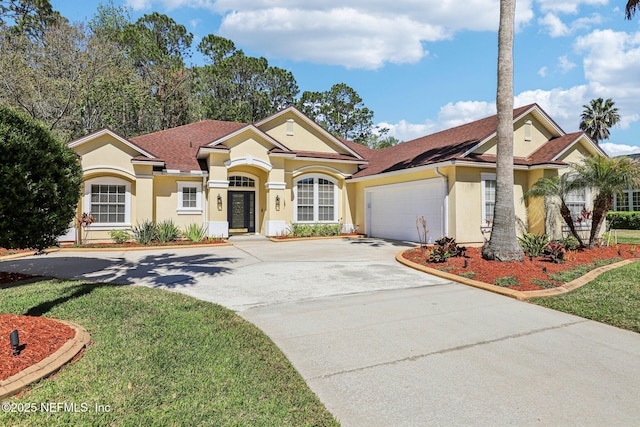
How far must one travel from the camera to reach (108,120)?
25.2 m

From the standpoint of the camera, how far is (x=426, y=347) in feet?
15.0

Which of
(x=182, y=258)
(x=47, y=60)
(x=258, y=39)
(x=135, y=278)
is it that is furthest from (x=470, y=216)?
(x=47, y=60)

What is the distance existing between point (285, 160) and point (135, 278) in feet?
35.9

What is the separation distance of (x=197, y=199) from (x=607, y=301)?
635 inches

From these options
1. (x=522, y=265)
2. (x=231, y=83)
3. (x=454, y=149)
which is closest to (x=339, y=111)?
(x=231, y=83)

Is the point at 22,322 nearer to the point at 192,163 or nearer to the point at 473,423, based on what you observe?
the point at 473,423

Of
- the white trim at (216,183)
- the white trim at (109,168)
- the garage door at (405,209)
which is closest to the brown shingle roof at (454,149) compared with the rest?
the garage door at (405,209)

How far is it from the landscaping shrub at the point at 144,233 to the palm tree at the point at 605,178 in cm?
1622

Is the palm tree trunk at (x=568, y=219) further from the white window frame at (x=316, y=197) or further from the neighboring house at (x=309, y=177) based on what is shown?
the white window frame at (x=316, y=197)

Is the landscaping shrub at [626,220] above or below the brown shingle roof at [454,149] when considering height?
below

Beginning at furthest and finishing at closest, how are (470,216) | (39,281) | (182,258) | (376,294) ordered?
(470,216) < (182,258) < (39,281) < (376,294)

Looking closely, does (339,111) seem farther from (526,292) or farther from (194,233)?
(526,292)

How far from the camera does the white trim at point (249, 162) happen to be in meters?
16.8

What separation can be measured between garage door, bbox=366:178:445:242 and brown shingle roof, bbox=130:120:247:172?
8154 millimetres
